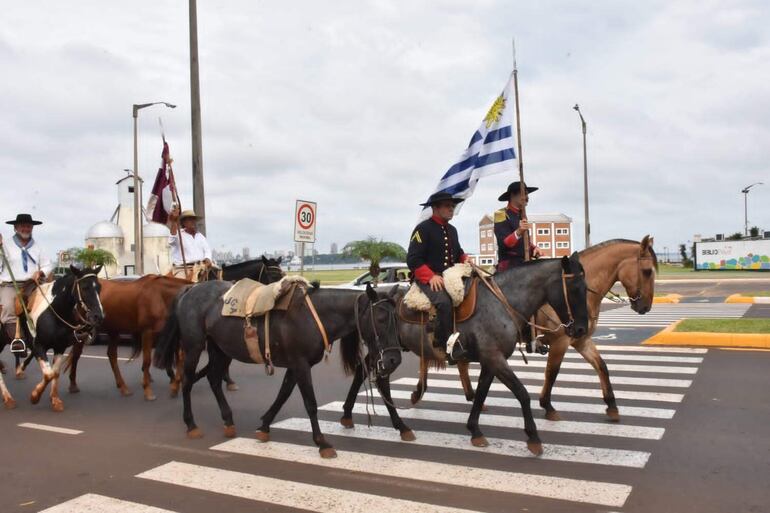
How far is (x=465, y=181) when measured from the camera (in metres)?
7.71

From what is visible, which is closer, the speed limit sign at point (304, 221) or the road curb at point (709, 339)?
the road curb at point (709, 339)

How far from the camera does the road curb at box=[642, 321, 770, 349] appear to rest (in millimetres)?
11672

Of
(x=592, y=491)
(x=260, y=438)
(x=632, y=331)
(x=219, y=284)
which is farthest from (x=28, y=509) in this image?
(x=632, y=331)

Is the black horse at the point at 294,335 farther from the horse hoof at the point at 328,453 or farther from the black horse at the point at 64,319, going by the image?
the black horse at the point at 64,319

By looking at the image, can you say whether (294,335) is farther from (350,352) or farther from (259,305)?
(350,352)

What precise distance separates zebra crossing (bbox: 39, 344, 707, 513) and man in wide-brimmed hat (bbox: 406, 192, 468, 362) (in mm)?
1081

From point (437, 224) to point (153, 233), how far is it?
6479 centimetres

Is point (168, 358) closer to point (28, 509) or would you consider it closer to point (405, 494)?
point (28, 509)

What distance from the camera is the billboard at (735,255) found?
54.4 meters

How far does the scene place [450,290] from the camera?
20.1 feet

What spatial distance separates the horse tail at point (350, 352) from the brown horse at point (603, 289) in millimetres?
853

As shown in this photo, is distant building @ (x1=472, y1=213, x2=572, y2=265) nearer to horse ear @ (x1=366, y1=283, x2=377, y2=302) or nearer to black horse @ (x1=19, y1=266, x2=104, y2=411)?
black horse @ (x1=19, y1=266, x2=104, y2=411)

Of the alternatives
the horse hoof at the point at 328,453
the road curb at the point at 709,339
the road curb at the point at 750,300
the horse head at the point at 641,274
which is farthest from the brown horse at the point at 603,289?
the road curb at the point at 750,300

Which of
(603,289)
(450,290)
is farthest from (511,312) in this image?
(603,289)
